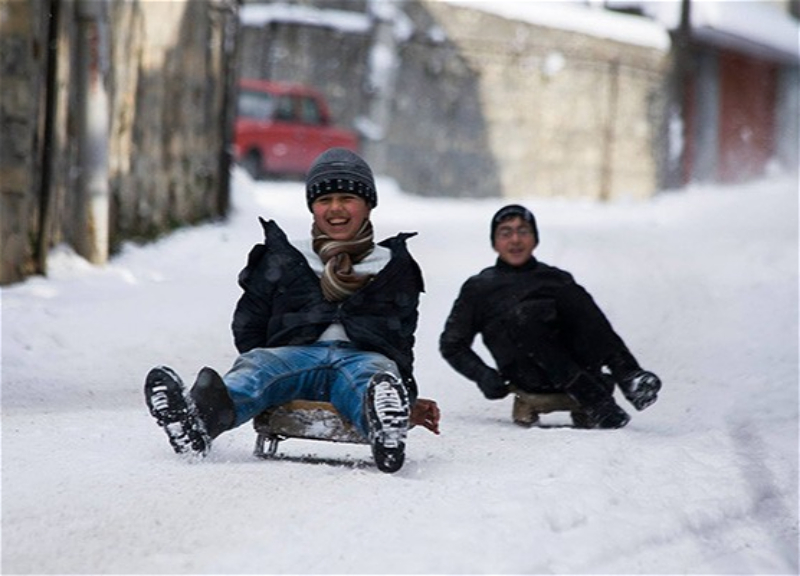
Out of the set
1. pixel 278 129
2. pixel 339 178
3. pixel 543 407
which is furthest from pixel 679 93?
pixel 339 178

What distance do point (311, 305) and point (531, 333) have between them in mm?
1782

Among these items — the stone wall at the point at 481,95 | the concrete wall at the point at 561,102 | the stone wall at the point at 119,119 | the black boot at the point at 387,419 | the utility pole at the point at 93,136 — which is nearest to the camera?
the black boot at the point at 387,419

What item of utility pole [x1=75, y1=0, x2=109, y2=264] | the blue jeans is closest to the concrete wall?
utility pole [x1=75, y1=0, x2=109, y2=264]

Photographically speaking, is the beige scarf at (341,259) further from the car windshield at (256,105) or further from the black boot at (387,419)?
the car windshield at (256,105)

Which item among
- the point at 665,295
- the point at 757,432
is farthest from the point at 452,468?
the point at 665,295

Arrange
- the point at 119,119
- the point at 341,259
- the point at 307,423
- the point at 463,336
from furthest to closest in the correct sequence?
the point at 119,119 < the point at 463,336 < the point at 341,259 < the point at 307,423

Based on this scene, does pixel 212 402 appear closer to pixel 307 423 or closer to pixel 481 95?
pixel 307 423

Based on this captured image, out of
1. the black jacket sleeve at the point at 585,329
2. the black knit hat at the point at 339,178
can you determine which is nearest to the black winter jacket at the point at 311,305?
the black knit hat at the point at 339,178

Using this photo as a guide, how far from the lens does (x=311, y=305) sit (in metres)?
5.61

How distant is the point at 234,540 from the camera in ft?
14.0

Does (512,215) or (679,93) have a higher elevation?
(679,93)

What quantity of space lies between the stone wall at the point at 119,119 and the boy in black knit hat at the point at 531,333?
350cm

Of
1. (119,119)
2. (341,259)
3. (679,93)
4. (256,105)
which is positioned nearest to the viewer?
(341,259)

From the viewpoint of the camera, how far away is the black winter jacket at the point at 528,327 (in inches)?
282
